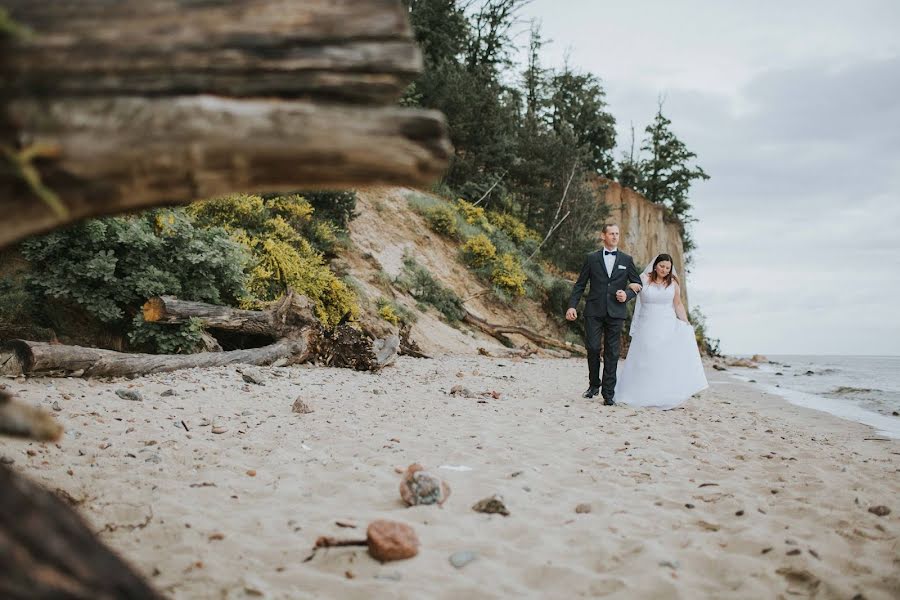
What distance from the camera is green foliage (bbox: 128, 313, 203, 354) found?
6.75 m

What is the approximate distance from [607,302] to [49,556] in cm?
681

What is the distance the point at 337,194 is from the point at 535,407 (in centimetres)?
861

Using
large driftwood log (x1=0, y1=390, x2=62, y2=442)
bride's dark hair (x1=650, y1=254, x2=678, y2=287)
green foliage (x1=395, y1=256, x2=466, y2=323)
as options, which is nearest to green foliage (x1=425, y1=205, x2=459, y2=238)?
green foliage (x1=395, y1=256, x2=466, y2=323)

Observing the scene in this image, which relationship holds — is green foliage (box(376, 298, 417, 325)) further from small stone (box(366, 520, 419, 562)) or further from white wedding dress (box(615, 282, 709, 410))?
small stone (box(366, 520, 419, 562))

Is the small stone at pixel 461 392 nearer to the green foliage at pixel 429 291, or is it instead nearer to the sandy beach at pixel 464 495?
the sandy beach at pixel 464 495

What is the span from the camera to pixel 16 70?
3.86ft

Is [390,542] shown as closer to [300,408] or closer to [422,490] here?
[422,490]

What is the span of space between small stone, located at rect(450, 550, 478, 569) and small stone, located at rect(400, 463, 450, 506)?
54 centimetres

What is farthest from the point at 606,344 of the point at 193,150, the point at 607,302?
the point at 193,150

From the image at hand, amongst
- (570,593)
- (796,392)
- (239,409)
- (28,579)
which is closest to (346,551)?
(570,593)

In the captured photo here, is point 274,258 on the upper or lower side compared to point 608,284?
upper

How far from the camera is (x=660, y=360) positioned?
6.89 metres

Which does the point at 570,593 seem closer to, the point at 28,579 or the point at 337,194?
the point at 28,579

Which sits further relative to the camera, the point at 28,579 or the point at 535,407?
the point at 535,407
